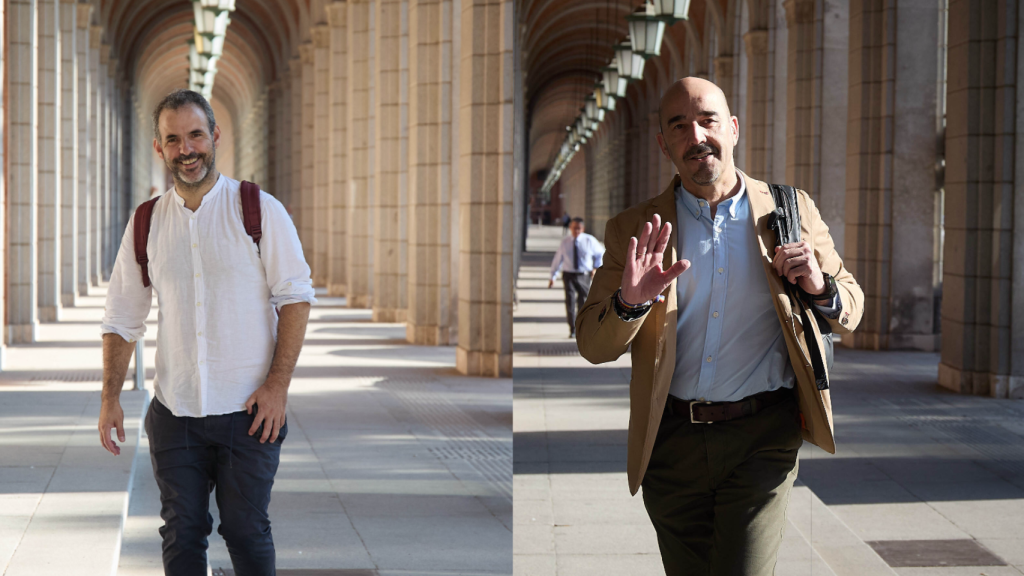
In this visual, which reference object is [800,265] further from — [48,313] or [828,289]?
[48,313]

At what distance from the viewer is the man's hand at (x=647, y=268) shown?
2779 millimetres

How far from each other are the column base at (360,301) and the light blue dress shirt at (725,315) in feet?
65.6

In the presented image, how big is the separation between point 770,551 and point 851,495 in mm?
4475

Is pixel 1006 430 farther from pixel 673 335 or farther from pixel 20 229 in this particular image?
pixel 20 229

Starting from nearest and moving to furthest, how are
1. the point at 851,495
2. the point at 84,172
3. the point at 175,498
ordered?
1. the point at 175,498
2. the point at 851,495
3. the point at 84,172

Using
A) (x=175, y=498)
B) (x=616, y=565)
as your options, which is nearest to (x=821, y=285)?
(x=175, y=498)

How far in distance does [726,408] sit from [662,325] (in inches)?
12.2

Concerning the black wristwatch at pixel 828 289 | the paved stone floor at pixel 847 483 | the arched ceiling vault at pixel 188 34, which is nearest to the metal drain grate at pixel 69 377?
the paved stone floor at pixel 847 483

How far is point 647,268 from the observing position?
282 cm

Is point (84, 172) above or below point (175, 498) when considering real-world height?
above

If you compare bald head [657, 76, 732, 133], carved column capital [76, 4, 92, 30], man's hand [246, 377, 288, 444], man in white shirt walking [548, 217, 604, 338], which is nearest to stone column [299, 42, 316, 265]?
carved column capital [76, 4, 92, 30]

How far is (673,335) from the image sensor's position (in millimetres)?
3014

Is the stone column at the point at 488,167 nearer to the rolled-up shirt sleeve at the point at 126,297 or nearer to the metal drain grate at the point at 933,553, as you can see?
the metal drain grate at the point at 933,553

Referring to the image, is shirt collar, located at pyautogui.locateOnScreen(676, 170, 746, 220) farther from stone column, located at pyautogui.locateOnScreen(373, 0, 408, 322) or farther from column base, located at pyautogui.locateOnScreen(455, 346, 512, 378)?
stone column, located at pyautogui.locateOnScreen(373, 0, 408, 322)
